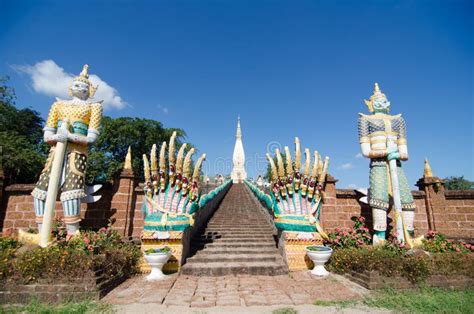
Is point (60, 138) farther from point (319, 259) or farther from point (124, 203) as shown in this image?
point (319, 259)

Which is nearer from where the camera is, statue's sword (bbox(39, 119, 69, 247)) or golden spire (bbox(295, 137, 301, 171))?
statue's sword (bbox(39, 119, 69, 247))

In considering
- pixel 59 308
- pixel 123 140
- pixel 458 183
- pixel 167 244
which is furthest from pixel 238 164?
pixel 59 308

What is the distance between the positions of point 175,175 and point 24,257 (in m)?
2.91

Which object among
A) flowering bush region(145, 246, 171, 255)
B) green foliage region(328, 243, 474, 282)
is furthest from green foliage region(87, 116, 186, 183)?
green foliage region(328, 243, 474, 282)

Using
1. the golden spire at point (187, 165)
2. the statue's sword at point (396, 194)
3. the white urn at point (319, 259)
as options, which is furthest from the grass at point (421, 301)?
the golden spire at point (187, 165)

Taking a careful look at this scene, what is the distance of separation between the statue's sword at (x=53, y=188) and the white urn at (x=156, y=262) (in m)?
2.00

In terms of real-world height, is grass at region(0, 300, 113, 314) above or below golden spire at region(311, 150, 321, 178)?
below

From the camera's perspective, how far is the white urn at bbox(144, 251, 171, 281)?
476 cm

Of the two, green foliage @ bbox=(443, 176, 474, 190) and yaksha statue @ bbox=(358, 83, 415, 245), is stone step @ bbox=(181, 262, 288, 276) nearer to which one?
yaksha statue @ bbox=(358, 83, 415, 245)

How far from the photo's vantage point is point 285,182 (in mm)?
5902

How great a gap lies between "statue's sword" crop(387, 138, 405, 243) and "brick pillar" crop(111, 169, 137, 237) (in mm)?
6622

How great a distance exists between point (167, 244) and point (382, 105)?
6.52m

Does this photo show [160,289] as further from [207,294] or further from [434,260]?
[434,260]

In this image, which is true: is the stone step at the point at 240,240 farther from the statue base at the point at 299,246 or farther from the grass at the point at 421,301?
the grass at the point at 421,301
